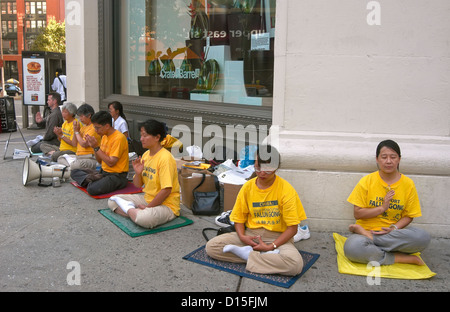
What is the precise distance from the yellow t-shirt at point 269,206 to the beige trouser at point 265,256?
3.3 inches

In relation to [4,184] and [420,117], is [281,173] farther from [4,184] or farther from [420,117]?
[4,184]

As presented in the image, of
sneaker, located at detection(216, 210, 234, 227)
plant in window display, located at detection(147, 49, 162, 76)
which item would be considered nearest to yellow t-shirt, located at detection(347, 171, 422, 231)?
sneaker, located at detection(216, 210, 234, 227)

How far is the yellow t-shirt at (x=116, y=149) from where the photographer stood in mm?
6027

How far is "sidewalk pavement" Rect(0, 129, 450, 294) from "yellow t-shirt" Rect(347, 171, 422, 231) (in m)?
0.48

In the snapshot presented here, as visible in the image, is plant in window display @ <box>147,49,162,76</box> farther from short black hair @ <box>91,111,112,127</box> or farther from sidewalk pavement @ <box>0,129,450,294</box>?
sidewalk pavement @ <box>0,129,450,294</box>

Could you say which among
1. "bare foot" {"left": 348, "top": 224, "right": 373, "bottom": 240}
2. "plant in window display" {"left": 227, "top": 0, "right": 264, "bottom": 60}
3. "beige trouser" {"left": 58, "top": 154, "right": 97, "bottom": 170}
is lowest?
"bare foot" {"left": 348, "top": 224, "right": 373, "bottom": 240}

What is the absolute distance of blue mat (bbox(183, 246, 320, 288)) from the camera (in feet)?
11.5

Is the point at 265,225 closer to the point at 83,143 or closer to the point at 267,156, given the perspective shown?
the point at 267,156

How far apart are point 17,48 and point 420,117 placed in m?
65.6

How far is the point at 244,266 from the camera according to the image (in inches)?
149

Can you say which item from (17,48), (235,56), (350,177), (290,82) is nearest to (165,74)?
(235,56)

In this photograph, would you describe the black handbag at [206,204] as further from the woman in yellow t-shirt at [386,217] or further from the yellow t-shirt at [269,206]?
the woman in yellow t-shirt at [386,217]

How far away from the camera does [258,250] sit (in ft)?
12.4
